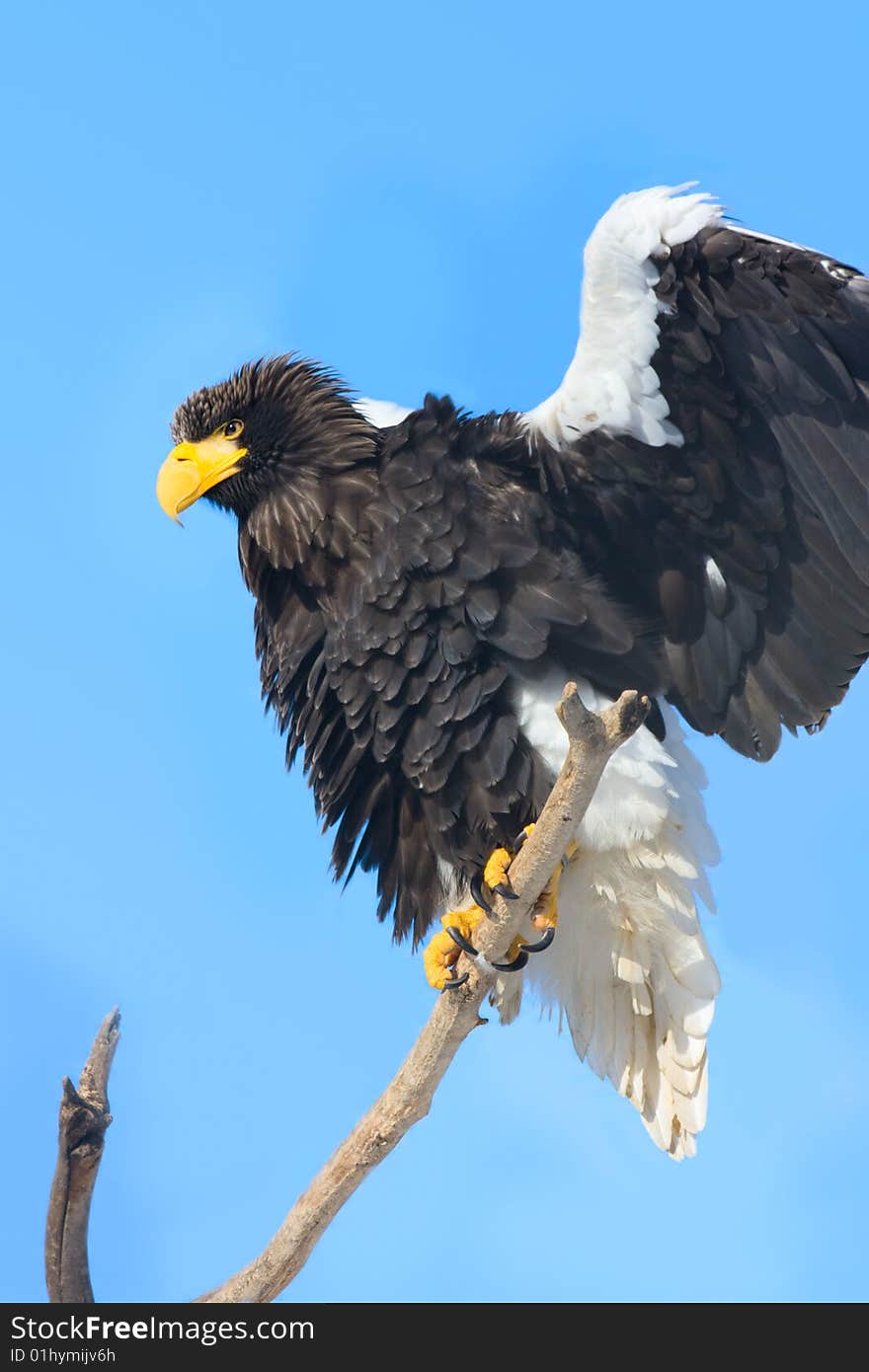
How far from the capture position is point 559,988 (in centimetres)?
510

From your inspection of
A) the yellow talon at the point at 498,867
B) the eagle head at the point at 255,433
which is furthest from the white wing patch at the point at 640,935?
the eagle head at the point at 255,433

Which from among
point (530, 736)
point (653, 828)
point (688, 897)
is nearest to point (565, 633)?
point (530, 736)

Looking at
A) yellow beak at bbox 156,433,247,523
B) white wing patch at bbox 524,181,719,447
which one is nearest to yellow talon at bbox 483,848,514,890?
white wing patch at bbox 524,181,719,447

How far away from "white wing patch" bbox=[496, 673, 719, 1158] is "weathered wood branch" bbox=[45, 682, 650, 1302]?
345 millimetres

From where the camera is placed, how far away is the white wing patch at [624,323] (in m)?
4.09

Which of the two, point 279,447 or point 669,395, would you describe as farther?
point 279,447

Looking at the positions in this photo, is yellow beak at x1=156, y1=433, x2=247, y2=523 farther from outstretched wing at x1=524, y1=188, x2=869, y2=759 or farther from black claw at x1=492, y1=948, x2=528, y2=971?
black claw at x1=492, y1=948, x2=528, y2=971

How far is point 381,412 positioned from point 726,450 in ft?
3.85

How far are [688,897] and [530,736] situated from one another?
31.7 inches

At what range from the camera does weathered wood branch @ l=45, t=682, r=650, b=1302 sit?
4.12m

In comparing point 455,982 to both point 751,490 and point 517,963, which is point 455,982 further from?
point 751,490

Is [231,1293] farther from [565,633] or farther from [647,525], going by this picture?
[647,525]
